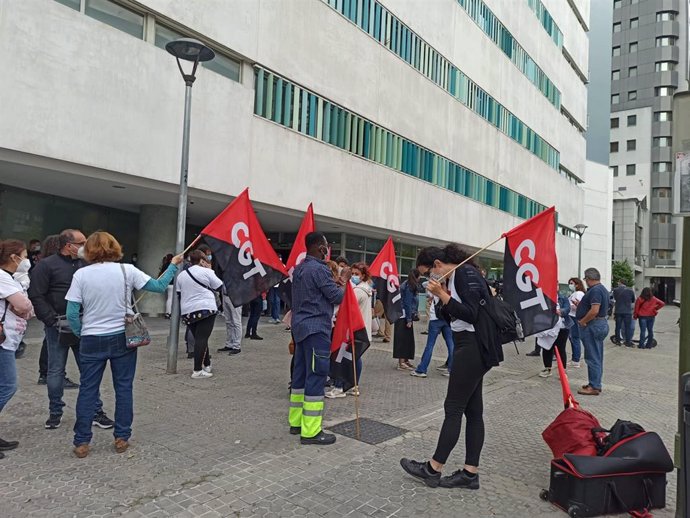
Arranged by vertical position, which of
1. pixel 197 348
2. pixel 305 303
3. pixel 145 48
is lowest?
pixel 197 348

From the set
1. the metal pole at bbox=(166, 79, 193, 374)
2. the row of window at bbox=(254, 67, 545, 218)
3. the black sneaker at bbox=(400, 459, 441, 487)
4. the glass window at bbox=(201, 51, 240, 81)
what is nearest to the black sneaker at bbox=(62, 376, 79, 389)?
the metal pole at bbox=(166, 79, 193, 374)

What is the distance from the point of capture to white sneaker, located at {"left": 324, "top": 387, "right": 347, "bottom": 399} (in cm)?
693

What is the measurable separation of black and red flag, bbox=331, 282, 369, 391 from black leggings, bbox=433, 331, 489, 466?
165cm

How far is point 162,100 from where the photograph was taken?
12258 millimetres

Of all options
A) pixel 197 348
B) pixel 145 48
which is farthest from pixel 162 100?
pixel 197 348

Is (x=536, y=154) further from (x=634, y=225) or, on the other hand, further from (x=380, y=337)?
(x=634, y=225)

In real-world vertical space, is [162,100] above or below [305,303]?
above

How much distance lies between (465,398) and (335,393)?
3198 millimetres

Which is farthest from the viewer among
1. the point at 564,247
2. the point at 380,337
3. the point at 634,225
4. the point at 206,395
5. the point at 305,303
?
the point at 634,225

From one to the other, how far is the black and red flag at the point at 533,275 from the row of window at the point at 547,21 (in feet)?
109

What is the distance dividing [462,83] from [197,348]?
21.9 metres

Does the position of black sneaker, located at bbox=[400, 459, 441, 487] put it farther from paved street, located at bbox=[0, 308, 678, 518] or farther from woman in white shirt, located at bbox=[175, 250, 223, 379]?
woman in white shirt, located at bbox=[175, 250, 223, 379]

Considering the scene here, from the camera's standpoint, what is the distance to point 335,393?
6969mm

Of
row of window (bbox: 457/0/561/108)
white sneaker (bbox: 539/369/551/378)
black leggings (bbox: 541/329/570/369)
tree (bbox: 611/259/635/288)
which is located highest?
row of window (bbox: 457/0/561/108)
